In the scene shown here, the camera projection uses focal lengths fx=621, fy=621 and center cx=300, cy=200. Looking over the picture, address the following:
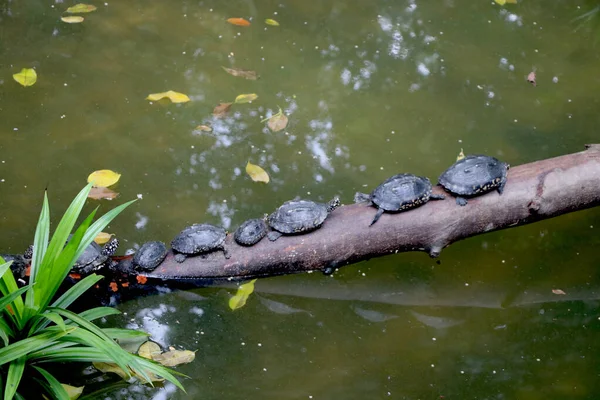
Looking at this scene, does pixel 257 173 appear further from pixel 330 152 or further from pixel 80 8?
pixel 80 8

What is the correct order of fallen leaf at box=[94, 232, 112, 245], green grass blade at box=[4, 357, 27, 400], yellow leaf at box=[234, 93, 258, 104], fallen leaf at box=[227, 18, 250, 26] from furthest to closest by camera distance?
fallen leaf at box=[227, 18, 250, 26]
yellow leaf at box=[234, 93, 258, 104]
fallen leaf at box=[94, 232, 112, 245]
green grass blade at box=[4, 357, 27, 400]

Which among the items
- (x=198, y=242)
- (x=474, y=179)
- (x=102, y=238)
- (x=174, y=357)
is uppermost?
(x=474, y=179)

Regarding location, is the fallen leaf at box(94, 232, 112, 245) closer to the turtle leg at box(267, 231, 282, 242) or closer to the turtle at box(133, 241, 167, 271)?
the turtle at box(133, 241, 167, 271)

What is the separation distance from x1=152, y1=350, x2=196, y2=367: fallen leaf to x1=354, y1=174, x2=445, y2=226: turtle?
61.3 inches

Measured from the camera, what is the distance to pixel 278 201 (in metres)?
5.28

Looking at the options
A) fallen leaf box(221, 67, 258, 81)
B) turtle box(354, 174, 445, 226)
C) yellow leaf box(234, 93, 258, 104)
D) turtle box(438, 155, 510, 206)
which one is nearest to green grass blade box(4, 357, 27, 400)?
turtle box(354, 174, 445, 226)

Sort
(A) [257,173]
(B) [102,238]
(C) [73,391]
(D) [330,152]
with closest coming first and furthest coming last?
(C) [73,391] → (B) [102,238] → (A) [257,173] → (D) [330,152]

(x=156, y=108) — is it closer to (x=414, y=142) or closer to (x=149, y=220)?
(x=149, y=220)

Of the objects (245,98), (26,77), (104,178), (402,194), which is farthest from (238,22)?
(402,194)

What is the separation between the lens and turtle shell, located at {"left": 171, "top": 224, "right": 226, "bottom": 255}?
4.42 m

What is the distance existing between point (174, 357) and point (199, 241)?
82cm

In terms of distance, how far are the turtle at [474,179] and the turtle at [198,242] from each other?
170cm

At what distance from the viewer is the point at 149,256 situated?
4.39m

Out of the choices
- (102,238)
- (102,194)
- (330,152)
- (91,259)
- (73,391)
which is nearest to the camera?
(73,391)
